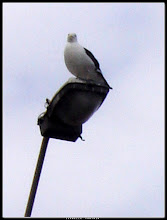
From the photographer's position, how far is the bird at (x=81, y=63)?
95.6 inches

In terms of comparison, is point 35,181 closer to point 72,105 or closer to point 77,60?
point 72,105

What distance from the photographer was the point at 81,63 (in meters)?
2.65

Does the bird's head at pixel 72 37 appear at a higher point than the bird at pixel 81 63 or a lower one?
higher

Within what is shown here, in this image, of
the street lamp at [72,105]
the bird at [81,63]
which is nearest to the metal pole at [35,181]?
the street lamp at [72,105]

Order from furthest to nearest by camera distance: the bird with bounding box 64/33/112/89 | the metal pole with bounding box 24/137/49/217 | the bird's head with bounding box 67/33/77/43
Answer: the bird's head with bounding box 67/33/77/43, the bird with bounding box 64/33/112/89, the metal pole with bounding box 24/137/49/217

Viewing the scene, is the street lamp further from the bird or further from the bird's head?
the bird's head

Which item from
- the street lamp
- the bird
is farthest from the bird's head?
the street lamp

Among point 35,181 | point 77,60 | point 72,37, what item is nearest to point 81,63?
point 77,60

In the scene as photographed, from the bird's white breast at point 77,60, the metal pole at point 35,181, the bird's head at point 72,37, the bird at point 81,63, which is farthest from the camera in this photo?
the bird's head at point 72,37

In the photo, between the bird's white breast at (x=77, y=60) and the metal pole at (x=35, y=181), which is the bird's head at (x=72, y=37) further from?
the metal pole at (x=35, y=181)

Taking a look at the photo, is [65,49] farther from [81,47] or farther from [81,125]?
[81,125]

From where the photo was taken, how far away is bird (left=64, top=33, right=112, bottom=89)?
2428 millimetres

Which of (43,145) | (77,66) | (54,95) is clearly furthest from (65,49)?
(43,145)

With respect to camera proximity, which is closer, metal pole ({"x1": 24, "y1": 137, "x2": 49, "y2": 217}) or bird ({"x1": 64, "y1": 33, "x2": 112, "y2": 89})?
metal pole ({"x1": 24, "y1": 137, "x2": 49, "y2": 217})
